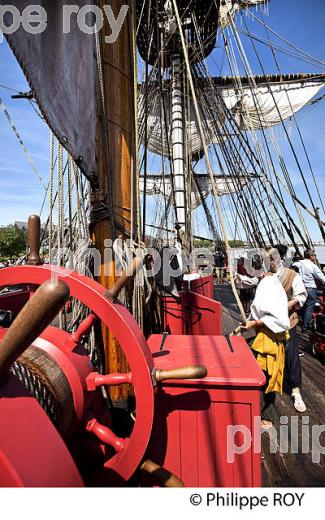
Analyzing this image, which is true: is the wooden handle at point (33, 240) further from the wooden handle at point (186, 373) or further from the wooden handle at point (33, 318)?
the wooden handle at point (33, 318)

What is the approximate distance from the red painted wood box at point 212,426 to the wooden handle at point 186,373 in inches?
9.7

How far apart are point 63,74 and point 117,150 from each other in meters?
0.71

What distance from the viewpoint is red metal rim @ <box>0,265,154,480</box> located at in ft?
4.01

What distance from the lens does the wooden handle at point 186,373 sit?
1130 mm

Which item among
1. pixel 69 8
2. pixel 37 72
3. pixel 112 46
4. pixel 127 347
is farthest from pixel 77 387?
pixel 112 46

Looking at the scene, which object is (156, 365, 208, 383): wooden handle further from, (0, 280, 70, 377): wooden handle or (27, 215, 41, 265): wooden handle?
(27, 215, 41, 265): wooden handle

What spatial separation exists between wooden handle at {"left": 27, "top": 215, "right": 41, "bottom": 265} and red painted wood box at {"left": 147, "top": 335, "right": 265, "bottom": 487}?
0.82 meters

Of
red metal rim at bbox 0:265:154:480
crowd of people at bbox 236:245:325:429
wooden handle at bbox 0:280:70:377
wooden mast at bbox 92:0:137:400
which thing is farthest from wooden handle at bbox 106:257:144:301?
crowd of people at bbox 236:245:325:429

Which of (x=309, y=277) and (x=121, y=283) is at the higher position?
(x=309, y=277)

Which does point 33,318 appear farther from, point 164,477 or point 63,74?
point 63,74

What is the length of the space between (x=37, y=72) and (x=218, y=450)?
217 cm

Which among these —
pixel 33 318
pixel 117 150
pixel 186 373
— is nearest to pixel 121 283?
pixel 186 373

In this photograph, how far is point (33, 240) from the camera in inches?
58.6

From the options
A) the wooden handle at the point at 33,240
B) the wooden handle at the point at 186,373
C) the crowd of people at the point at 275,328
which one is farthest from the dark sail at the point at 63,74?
the crowd of people at the point at 275,328
